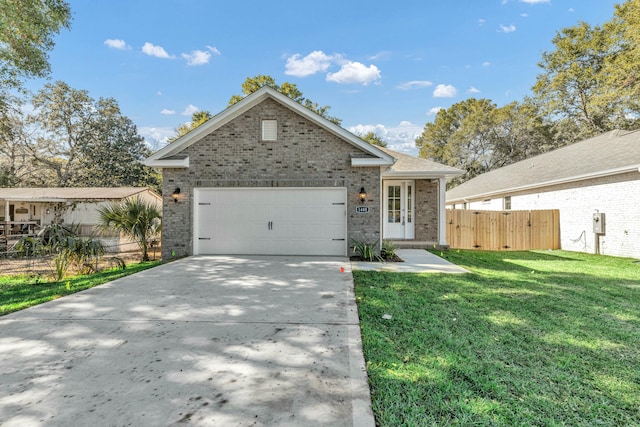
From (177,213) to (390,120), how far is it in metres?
16.7

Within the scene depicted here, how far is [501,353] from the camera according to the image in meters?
3.11

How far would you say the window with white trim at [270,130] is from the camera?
9.30 metres

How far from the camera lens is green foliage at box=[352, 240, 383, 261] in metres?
8.82

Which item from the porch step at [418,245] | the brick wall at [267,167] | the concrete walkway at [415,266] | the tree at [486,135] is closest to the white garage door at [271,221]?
the brick wall at [267,167]

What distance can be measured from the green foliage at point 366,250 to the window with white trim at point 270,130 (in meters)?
4.04

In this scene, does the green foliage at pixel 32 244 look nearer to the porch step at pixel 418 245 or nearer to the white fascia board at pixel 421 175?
the white fascia board at pixel 421 175

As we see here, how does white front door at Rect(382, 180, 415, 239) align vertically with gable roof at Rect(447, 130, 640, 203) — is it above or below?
below

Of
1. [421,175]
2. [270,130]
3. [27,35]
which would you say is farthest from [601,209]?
[27,35]

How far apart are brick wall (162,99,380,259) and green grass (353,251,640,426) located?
3787 millimetres

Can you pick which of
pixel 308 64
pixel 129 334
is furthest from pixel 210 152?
pixel 308 64

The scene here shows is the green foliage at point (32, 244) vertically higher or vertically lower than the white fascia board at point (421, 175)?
lower

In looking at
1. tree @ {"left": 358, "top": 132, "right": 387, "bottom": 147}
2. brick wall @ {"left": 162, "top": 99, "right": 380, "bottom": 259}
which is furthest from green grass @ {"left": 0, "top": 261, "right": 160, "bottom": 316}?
tree @ {"left": 358, "top": 132, "right": 387, "bottom": 147}

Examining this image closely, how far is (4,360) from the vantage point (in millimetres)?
2912

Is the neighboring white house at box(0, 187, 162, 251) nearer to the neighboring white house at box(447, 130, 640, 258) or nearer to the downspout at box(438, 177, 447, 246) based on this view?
the downspout at box(438, 177, 447, 246)
